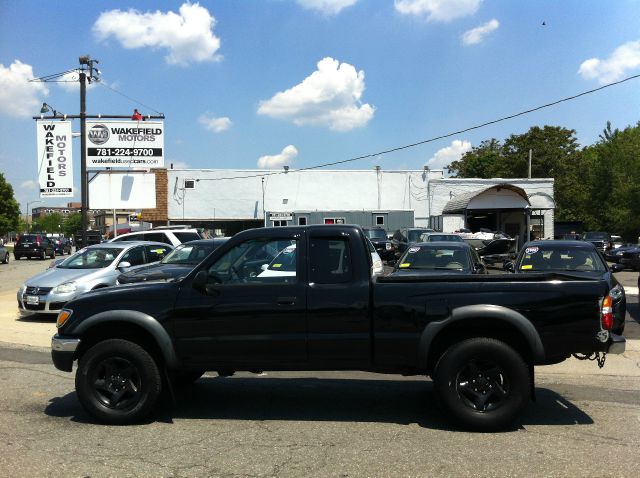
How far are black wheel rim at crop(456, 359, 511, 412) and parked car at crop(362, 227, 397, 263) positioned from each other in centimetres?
1814

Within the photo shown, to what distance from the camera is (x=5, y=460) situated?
432 cm

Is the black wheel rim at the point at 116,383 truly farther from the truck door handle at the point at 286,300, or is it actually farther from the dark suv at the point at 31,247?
the dark suv at the point at 31,247

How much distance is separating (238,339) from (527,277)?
2.68 metres

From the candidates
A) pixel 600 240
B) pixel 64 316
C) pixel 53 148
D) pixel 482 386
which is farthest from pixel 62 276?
pixel 600 240

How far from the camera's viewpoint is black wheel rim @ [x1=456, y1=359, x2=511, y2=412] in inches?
194

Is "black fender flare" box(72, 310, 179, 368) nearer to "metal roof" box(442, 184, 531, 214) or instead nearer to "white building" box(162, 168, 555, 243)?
"metal roof" box(442, 184, 531, 214)

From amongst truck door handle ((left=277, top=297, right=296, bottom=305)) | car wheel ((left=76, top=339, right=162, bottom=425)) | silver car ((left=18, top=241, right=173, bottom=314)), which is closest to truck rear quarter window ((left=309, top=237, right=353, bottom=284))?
truck door handle ((left=277, top=297, right=296, bottom=305))

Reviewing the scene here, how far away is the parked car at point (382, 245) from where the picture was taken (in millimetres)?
24650

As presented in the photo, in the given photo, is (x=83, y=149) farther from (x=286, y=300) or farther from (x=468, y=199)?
(x=468, y=199)

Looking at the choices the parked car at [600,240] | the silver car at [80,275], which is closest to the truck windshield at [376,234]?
the parked car at [600,240]

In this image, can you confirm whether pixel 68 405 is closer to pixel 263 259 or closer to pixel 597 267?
pixel 263 259

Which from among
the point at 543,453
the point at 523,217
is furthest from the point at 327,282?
the point at 523,217

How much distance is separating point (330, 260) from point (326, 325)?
1.97ft

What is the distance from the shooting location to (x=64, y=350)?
523cm
